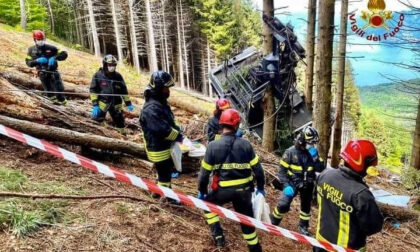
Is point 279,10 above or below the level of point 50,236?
above

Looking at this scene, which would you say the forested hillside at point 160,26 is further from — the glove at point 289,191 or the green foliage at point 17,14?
the glove at point 289,191

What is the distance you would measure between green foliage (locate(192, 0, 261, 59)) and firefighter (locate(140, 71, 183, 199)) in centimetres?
3120

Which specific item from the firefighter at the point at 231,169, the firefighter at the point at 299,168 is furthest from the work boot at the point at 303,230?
the firefighter at the point at 231,169

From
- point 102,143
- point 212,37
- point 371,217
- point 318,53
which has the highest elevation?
point 318,53

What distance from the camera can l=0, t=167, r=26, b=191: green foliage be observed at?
167 inches

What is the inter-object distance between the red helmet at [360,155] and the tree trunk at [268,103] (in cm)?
585

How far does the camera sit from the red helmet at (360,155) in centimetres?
322

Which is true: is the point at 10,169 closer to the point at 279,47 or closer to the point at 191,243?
the point at 191,243

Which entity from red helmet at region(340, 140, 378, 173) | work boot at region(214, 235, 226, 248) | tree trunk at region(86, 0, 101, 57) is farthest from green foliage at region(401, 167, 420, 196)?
tree trunk at region(86, 0, 101, 57)

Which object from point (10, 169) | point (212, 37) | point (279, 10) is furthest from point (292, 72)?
point (212, 37)

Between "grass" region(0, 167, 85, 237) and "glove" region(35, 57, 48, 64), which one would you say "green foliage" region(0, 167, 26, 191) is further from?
"glove" region(35, 57, 48, 64)

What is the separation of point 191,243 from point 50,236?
1617mm

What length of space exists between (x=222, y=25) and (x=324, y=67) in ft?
105

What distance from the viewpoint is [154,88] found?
16.2 ft
